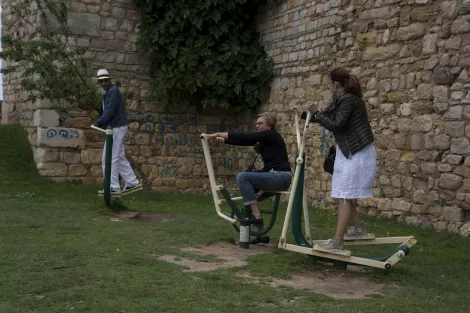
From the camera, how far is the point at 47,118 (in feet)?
41.1

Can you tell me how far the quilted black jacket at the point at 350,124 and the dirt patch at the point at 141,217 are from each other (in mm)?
3401

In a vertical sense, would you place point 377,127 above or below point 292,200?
above

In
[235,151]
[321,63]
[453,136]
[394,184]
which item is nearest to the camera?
[453,136]

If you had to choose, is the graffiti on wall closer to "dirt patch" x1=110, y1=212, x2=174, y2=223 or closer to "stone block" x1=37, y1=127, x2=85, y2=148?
"stone block" x1=37, y1=127, x2=85, y2=148

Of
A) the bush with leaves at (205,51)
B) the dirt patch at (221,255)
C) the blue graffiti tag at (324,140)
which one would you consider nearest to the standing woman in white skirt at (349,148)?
the dirt patch at (221,255)

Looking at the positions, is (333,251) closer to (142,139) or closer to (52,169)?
(52,169)

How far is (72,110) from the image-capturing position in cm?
1277

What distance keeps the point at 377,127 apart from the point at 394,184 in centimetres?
95

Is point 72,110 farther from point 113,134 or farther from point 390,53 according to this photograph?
point 390,53

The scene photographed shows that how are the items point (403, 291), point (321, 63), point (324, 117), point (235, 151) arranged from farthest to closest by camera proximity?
point (235, 151), point (321, 63), point (324, 117), point (403, 291)

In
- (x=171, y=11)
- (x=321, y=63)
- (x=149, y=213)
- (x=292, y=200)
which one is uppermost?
(x=171, y=11)

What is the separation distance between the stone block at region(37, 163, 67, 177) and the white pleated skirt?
7.95 metres

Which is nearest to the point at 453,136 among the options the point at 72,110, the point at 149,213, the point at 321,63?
the point at 321,63

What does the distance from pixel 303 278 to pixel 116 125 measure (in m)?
4.45
